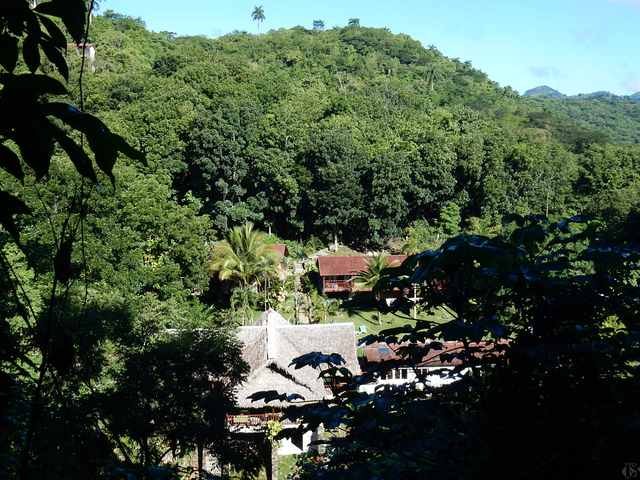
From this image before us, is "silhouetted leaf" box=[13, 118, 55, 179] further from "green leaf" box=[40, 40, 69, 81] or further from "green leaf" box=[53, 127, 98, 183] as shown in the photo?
"green leaf" box=[40, 40, 69, 81]

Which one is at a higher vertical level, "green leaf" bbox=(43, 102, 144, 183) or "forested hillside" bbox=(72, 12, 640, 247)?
"forested hillside" bbox=(72, 12, 640, 247)

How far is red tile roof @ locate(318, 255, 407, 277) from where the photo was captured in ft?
80.1

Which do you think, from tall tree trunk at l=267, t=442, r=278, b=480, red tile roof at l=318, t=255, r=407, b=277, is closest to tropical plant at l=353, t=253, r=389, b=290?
red tile roof at l=318, t=255, r=407, b=277

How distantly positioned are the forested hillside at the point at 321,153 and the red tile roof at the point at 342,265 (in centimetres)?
274

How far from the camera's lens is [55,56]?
1201 millimetres

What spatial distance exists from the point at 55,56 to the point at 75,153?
0.33 m

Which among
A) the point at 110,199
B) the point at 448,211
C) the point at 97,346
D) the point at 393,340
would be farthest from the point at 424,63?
the point at 393,340

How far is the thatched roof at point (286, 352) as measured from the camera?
12.6 meters

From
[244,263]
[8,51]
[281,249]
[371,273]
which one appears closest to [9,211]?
[8,51]

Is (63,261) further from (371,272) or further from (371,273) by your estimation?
(371,272)

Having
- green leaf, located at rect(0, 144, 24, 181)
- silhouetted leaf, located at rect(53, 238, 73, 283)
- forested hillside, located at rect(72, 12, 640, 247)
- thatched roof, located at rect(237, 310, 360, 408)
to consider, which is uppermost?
forested hillside, located at rect(72, 12, 640, 247)

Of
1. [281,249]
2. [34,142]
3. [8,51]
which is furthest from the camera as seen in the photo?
[281,249]

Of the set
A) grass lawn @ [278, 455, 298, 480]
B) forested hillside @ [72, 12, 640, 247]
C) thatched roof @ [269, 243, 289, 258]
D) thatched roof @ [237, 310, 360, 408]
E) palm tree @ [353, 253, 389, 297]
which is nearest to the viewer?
grass lawn @ [278, 455, 298, 480]

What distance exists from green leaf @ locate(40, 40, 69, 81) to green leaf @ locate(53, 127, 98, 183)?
0.26 m
